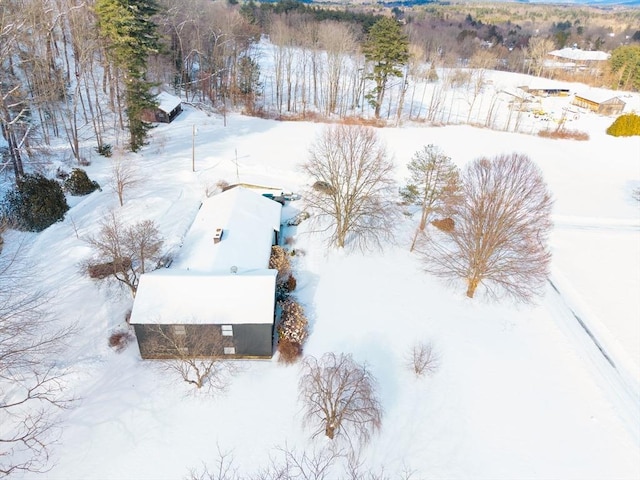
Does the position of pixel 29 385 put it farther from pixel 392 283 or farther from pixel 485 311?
pixel 485 311

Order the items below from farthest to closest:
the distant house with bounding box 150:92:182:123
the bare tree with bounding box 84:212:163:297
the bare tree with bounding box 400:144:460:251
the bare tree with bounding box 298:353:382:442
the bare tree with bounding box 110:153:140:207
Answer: the distant house with bounding box 150:92:182:123, the bare tree with bounding box 110:153:140:207, the bare tree with bounding box 400:144:460:251, the bare tree with bounding box 84:212:163:297, the bare tree with bounding box 298:353:382:442

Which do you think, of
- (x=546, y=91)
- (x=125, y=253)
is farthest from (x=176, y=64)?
(x=546, y=91)

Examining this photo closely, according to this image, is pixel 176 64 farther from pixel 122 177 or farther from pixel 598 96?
pixel 598 96

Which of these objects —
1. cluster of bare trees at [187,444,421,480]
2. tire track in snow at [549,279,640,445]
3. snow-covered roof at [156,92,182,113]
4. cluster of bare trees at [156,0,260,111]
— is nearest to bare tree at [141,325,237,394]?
cluster of bare trees at [187,444,421,480]

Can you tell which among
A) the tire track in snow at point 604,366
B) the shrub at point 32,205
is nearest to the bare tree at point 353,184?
the tire track in snow at point 604,366

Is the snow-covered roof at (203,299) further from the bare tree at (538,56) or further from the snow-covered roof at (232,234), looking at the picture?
the bare tree at (538,56)

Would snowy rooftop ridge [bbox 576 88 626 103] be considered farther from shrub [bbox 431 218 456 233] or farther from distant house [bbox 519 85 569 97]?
shrub [bbox 431 218 456 233]
